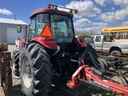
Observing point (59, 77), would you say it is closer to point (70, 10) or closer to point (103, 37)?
point (70, 10)

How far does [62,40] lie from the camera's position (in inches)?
270

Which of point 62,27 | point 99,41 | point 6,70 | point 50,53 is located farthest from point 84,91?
point 99,41

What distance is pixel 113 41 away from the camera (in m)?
19.7

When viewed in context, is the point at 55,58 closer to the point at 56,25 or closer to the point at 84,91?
the point at 56,25

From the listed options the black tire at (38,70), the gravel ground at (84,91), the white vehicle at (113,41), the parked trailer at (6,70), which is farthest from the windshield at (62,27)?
the white vehicle at (113,41)

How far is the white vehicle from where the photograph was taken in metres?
18.6

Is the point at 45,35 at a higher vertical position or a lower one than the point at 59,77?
higher

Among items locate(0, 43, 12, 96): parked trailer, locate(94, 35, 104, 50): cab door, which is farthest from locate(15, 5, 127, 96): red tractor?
locate(94, 35, 104, 50): cab door

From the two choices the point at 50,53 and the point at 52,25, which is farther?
the point at 52,25

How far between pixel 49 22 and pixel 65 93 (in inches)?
78.4

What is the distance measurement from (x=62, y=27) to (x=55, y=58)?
1.12 m

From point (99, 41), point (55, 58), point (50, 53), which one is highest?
point (50, 53)

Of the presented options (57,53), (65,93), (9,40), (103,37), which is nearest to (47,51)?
(57,53)

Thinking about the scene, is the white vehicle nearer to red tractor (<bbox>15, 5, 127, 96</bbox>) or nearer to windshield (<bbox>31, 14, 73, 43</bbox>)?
windshield (<bbox>31, 14, 73, 43</bbox>)
